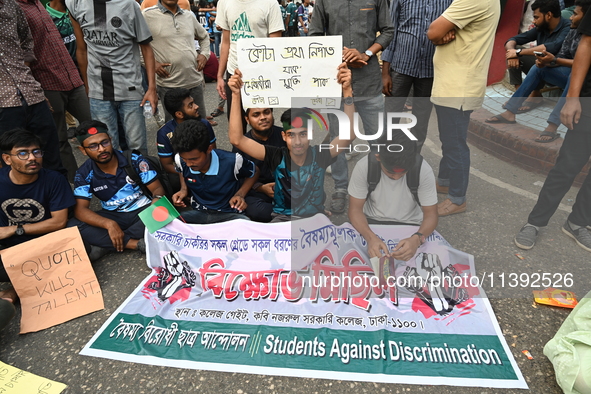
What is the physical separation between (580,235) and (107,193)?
10.4 feet

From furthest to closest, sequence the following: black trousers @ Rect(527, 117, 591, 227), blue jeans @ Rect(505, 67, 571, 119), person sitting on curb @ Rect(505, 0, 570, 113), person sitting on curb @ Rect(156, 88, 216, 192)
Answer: person sitting on curb @ Rect(505, 0, 570, 113), blue jeans @ Rect(505, 67, 571, 119), person sitting on curb @ Rect(156, 88, 216, 192), black trousers @ Rect(527, 117, 591, 227)

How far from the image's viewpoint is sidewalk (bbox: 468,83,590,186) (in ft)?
6.86

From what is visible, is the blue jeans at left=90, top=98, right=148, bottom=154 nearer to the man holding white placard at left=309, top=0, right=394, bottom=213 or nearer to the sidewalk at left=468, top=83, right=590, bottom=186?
the man holding white placard at left=309, top=0, right=394, bottom=213

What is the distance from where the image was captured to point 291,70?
6.97 ft

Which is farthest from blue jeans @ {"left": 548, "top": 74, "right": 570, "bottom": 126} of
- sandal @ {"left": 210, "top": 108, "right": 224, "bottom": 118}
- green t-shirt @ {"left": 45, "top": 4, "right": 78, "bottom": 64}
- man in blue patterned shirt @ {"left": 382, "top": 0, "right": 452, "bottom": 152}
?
sandal @ {"left": 210, "top": 108, "right": 224, "bottom": 118}

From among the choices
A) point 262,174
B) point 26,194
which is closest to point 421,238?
point 262,174

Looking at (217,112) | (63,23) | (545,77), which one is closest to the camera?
(545,77)

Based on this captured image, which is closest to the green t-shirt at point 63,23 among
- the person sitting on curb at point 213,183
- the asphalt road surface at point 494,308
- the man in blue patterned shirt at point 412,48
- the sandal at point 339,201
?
the person sitting on curb at point 213,183

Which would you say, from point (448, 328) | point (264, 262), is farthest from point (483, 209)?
point (264, 262)

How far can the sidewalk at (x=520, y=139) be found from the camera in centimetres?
209

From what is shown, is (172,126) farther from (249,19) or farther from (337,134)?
(337,134)

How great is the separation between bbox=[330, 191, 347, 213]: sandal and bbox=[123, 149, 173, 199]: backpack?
153 cm

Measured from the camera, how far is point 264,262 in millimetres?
2361

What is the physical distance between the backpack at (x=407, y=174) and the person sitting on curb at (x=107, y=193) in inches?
66.4
